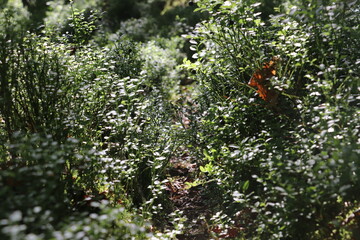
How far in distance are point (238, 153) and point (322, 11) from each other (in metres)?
1.08

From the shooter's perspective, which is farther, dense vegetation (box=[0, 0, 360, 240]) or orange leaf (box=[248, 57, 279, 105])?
orange leaf (box=[248, 57, 279, 105])

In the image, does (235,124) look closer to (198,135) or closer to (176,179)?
(198,135)

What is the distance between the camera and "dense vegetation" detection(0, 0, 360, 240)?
2.16m

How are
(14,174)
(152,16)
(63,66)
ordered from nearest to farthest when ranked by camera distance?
(14,174) → (63,66) → (152,16)

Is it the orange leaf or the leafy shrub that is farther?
the orange leaf

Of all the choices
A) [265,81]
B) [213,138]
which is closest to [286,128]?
[265,81]

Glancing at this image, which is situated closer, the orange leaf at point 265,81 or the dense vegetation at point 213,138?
the dense vegetation at point 213,138

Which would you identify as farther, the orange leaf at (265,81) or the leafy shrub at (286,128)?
the orange leaf at (265,81)

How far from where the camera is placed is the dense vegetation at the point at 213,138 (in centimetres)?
216

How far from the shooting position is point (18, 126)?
9.44 ft

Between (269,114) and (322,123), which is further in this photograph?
(269,114)

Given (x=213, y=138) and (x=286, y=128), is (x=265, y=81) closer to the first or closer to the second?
(x=286, y=128)

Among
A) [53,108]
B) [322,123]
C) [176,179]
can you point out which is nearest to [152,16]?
[176,179]

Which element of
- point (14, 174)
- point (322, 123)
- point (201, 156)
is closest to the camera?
point (14, 174)
